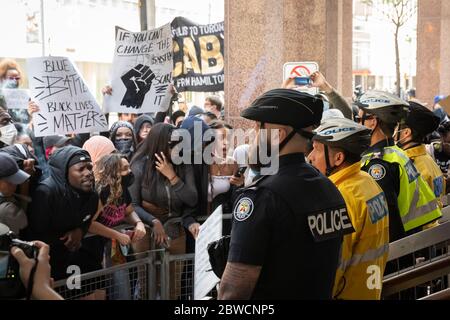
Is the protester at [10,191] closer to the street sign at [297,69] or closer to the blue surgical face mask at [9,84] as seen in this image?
the blue surgical face mask at [9,84]

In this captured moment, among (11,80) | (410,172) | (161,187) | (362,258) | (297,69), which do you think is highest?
(297,69)

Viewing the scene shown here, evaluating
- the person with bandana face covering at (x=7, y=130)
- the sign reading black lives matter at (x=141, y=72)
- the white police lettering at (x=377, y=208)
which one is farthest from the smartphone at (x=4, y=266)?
the sign reading black lives matter at (x=141, y=72)

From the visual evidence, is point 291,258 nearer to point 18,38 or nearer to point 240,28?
point 240,28

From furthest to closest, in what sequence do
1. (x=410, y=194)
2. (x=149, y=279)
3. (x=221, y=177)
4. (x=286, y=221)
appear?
(x=221, y=177) → (x=149, y=279) → (x=410, y=194) → (x=286, y=221)

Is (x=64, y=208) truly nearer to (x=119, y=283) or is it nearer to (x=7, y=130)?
(x=119, y=283)

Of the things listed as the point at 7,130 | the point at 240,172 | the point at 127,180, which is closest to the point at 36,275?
the point at 127,180

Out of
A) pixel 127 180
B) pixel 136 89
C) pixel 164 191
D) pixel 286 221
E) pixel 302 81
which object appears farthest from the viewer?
pixel 136 89

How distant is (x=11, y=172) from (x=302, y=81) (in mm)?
4211

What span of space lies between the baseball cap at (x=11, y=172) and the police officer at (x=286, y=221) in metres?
2.26

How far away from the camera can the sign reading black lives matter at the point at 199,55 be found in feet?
41.1

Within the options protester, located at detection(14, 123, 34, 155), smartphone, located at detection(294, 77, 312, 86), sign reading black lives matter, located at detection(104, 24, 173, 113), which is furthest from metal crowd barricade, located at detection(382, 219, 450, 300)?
sign reading black lives matter, located at detection(104, 24, 173, 113)

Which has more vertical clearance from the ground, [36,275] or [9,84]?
[9,84]

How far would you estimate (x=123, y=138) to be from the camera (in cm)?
873

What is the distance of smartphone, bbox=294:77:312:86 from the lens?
28.8 ft
